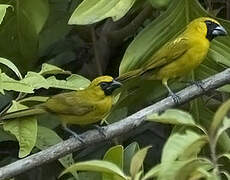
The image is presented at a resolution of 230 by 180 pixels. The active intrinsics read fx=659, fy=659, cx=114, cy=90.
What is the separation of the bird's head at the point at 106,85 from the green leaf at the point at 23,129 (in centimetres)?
64

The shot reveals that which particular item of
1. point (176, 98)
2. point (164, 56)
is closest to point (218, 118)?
point (176, 98)

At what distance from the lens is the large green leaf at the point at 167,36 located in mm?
3094

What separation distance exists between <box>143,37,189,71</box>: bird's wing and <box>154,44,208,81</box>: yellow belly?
→ 35 millimetres

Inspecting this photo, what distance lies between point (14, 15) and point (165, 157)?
2176mm

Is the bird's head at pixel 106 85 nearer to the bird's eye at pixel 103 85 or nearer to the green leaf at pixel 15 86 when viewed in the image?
the bird's eye at pixel 103 85

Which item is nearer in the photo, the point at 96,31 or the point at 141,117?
the point at 141,117


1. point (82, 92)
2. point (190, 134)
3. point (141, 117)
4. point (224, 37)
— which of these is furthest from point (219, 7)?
point (190, 134)

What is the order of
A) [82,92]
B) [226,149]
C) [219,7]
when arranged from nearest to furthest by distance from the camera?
[226,149] < [82,92] < [219,7]

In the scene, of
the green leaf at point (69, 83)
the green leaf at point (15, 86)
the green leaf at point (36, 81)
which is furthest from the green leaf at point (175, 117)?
the green leaf at point (69, 83)

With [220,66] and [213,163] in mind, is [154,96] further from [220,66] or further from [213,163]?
[213,163]

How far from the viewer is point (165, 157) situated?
4.62 feet

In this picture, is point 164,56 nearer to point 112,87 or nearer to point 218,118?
point 112,87

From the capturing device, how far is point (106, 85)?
126 inches

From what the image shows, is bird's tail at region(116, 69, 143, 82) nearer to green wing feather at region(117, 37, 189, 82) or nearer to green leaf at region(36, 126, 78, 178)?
green wing feather at region(117, 37, 189, 82)
